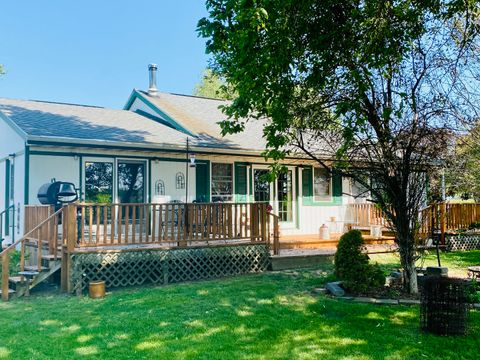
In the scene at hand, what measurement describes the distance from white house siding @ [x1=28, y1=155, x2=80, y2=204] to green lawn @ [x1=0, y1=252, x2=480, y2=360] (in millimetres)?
3218

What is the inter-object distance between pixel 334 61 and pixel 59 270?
6564 mm

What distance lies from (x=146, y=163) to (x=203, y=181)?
176cm

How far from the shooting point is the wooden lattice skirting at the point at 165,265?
26.1ft

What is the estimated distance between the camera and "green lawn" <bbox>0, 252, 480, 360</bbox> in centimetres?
459

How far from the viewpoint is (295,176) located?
1412 cm

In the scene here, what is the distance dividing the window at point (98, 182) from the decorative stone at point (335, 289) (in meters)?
5.81

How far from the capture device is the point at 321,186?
14805mm

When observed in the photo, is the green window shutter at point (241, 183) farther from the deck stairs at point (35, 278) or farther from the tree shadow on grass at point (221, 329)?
the deck stairs at point (35, 278)

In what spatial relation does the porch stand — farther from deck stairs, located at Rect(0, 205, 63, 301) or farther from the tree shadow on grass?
the tree shadow on grass

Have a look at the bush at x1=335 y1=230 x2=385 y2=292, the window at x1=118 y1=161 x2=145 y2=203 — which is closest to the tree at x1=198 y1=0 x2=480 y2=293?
the bush at x1=335 y1=230 x2=385 y2=292

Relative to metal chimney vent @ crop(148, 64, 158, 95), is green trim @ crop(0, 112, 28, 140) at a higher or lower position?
lower

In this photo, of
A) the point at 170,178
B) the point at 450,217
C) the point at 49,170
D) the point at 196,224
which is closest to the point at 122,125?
the point at 170,178

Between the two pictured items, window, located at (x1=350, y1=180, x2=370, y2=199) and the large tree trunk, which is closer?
the large tree trunk

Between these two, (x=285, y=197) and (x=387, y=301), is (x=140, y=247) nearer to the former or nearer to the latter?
(x=387, y=301)
